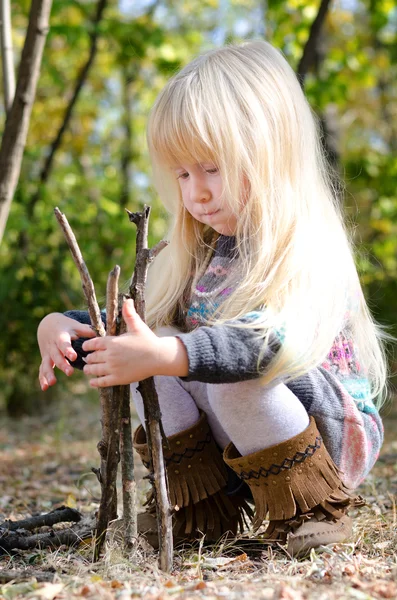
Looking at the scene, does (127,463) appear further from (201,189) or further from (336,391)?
(201,189)

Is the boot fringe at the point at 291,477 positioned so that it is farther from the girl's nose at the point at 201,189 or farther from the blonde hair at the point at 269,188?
the girl's nose at the point at 201,189

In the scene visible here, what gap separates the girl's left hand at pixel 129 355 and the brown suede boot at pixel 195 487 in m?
0.42

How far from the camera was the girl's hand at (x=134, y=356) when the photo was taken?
1.36 meters

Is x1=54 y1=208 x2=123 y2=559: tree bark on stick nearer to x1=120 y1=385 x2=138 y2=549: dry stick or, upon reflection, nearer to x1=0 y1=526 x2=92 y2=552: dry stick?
x1=120 y1=385 x2=138 y2=549: dry stick

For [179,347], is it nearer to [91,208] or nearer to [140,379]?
[140,379]

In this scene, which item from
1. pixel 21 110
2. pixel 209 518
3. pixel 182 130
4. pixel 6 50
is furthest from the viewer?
pixel 6 50

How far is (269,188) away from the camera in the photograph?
5.74 feet

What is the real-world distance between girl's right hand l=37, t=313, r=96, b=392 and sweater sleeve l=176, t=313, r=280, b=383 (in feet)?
1.02

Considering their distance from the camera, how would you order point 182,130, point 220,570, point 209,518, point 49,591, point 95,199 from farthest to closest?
point 95,199 → point 209,518 → point 182,130 → point 220,570 → point 49,591

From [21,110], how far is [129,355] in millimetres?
1509

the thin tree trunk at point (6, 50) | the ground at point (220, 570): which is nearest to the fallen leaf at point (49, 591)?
the ground at point (220, 570)

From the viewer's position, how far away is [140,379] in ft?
4.59

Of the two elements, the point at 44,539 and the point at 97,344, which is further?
the point at 44,539

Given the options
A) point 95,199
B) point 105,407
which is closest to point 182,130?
point 105,407
